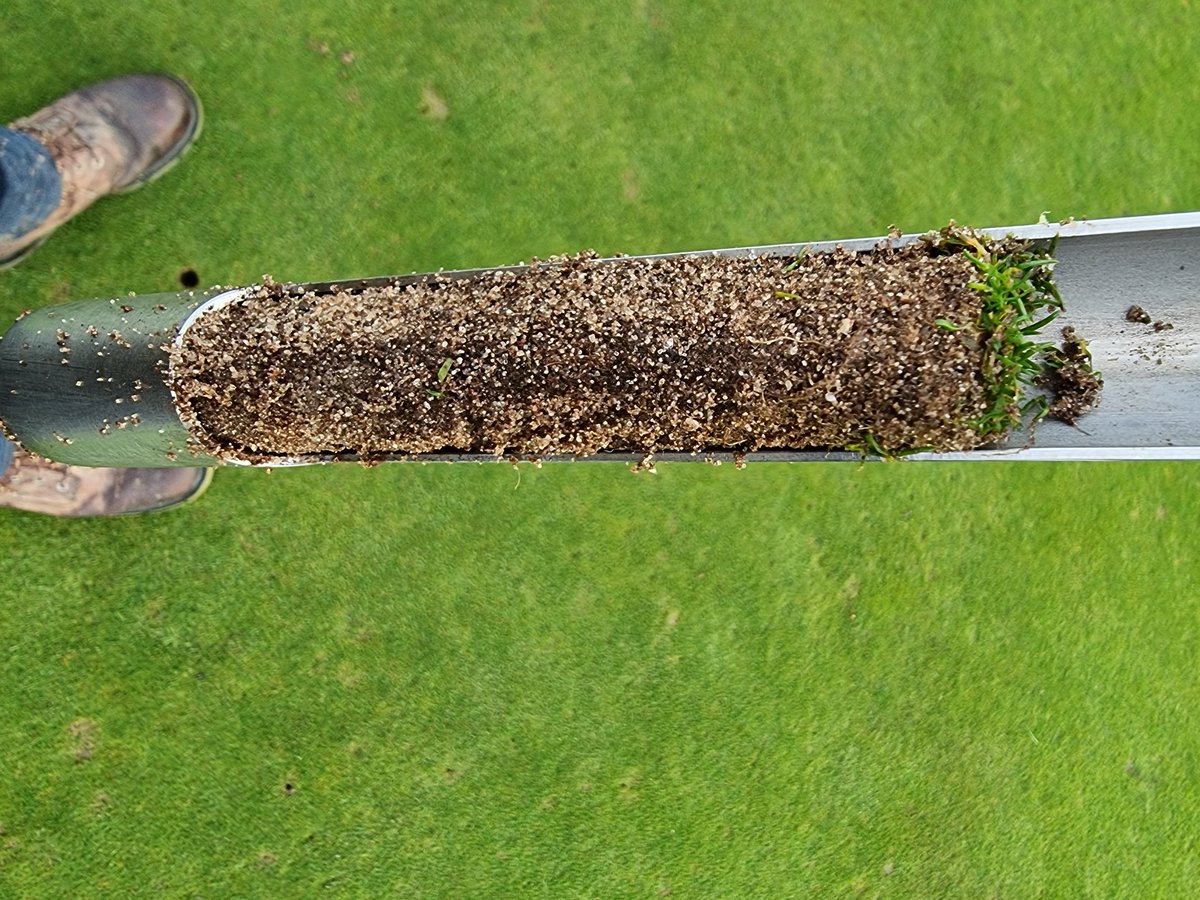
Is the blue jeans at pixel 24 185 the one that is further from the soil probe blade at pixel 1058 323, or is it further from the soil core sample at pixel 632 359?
the soil core sample at pixel 632 359

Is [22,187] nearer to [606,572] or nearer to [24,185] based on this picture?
[24,185]

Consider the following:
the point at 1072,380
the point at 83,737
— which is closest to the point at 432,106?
the point at 1072,380

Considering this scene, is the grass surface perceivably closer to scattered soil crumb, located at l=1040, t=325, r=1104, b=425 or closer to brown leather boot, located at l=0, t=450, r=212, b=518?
brown leather boot, located at l=0, t=450, r=212, b=518

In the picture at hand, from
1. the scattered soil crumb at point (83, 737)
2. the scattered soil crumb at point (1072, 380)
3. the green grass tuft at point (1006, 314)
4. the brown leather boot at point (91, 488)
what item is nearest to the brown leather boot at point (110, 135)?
the brown leather boot at point (91, 488)

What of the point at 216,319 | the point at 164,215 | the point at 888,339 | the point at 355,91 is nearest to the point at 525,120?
the point at 355,91

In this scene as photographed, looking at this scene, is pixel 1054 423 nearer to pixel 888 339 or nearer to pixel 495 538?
pixel 888 339
